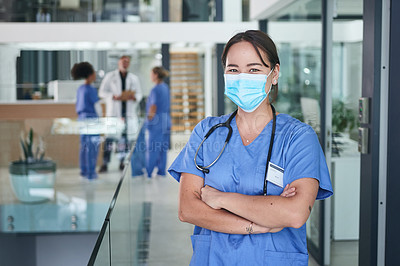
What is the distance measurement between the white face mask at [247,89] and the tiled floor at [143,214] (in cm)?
78

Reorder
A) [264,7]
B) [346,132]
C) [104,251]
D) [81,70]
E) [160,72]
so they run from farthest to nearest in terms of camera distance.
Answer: [160,72]
[81,70]
[264,7]
[346,132]
[104,251]

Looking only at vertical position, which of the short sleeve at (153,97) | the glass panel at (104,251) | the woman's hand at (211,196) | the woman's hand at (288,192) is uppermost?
the short sleeve at (153,97)

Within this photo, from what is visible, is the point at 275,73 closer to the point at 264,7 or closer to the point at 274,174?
the point at 274,174

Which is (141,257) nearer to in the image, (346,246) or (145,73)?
(346,246)

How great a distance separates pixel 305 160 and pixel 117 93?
4.76 meters

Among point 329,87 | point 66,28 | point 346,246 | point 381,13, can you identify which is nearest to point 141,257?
point 346,246

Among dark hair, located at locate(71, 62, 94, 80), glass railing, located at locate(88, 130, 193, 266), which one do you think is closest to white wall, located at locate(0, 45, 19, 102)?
dark hair, located at locate(71, 62, 94, 80)

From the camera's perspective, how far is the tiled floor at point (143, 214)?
3113 mm

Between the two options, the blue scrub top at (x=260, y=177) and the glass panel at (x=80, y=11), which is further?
the glass panel at (x=80, y=11)

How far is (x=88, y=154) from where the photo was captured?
688cm

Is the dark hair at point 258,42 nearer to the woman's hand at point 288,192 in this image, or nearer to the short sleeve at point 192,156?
the short sleeve at point 192,156

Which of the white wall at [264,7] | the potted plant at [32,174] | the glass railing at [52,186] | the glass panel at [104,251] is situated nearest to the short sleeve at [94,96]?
the glass railing at [52,186]

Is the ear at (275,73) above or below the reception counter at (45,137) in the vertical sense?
above

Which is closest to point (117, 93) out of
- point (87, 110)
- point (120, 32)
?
point (87, 110)
